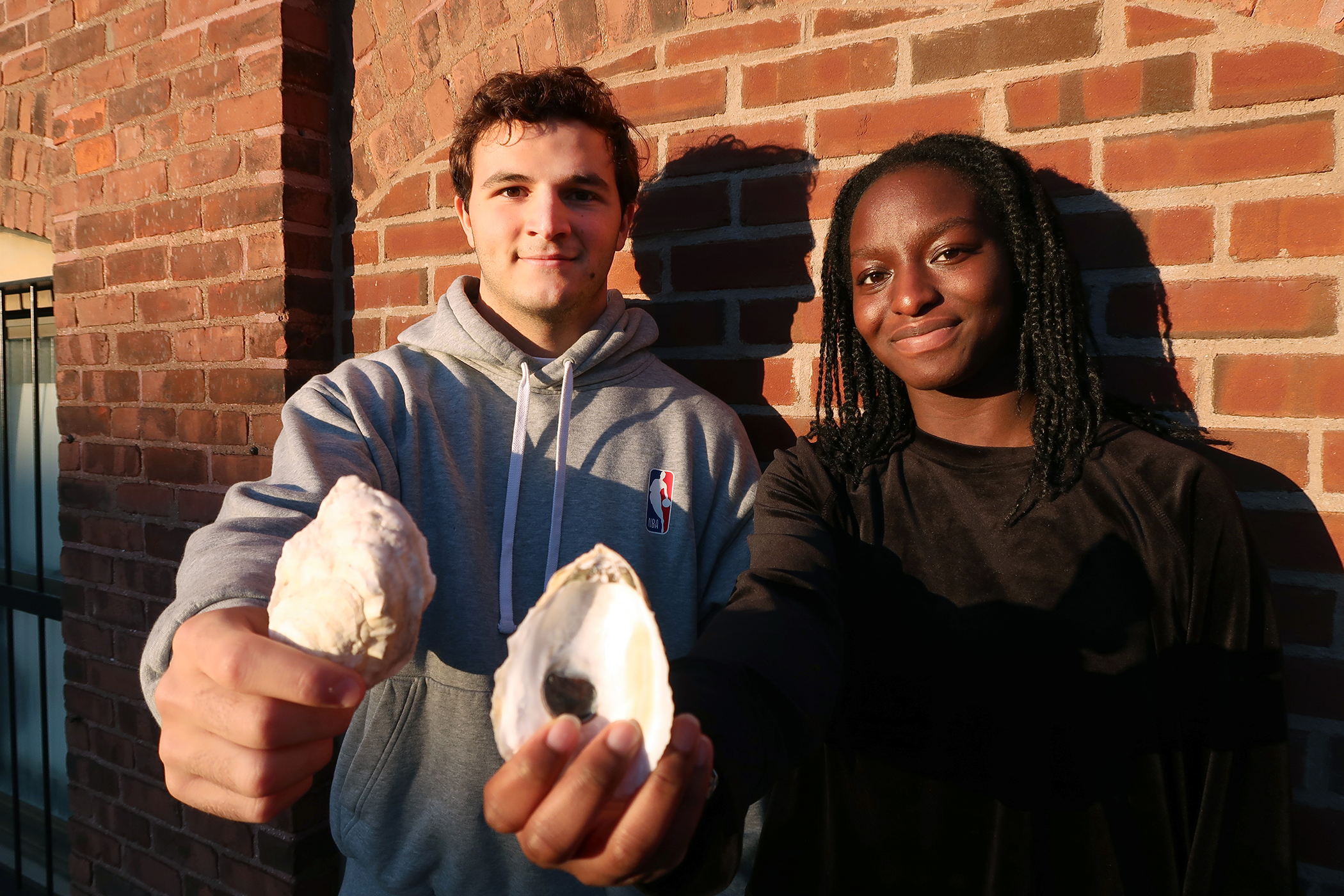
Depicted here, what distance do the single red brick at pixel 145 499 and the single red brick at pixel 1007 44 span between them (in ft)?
8.30

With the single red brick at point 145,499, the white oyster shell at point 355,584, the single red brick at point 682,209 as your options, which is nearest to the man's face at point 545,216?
the single red brick at point 682,209

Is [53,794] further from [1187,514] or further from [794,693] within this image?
[1187,514]

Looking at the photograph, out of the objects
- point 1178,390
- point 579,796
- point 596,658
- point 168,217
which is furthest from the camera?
point 168,217

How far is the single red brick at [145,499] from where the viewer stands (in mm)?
2447

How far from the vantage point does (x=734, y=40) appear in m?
1.77

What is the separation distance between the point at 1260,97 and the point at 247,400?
2.56 m


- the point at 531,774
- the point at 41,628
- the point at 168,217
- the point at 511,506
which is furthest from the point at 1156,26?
the point at 41,628

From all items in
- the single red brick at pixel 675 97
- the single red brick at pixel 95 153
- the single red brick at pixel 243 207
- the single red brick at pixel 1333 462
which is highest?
the single red brick at pixel 95 153

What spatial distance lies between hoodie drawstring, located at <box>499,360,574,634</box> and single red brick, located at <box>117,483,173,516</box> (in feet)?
5.08

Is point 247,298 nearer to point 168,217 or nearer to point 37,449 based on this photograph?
point 168,217

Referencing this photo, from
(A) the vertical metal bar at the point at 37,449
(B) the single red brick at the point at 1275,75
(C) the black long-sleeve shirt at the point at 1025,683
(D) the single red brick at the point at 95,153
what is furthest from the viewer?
(A) the vertical metal bar at the point at 37,449

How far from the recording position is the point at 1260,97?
132cm

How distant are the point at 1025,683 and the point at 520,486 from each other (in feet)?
3.34

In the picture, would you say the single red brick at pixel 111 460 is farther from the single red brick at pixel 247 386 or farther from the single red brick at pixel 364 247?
the single red brick at pixel 364 247
